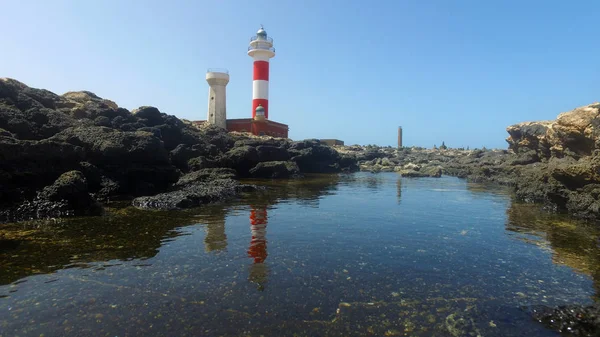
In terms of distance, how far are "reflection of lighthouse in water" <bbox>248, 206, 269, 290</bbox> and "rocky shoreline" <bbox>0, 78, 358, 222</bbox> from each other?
134 inches

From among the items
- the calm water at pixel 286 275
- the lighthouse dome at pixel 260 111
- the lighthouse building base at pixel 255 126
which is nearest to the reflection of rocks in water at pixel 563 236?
the calm water at pixel 286 275

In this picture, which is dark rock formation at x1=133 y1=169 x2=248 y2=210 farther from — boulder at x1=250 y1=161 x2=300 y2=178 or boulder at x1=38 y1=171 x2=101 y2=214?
boulder at x1=250 y1=161 x2=300 y2=178

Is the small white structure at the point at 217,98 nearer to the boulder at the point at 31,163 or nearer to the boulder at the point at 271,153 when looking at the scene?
the boulder at the point at 271,153

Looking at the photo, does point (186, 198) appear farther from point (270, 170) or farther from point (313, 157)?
point (313, 157)

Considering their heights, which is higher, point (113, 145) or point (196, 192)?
point (113, 145)

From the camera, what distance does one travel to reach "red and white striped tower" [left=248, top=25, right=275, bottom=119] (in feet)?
165

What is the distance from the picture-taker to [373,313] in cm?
552

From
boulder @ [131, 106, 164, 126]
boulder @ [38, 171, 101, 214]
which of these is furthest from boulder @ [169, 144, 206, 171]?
boulder @ [38, 171, 101, 214]

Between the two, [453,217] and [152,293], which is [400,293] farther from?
[453,217]

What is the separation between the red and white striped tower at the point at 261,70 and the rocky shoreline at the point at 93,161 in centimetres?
2110

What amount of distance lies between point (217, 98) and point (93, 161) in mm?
33116

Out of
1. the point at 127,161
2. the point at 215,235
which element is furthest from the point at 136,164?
the point at 215,235

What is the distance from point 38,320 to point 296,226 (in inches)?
290

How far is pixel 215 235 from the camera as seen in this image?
1002 centimetres
